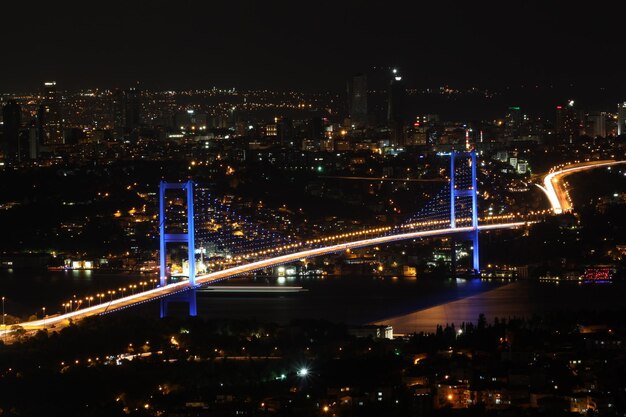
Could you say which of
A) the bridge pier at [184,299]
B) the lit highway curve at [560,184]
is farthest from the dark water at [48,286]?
the lit highway curve at [560,184]

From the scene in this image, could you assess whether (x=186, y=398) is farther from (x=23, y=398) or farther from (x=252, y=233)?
(x=252, y=233)

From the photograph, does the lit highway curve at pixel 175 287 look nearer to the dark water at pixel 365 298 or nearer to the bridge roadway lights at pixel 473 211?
the dark water at pixel 365 298

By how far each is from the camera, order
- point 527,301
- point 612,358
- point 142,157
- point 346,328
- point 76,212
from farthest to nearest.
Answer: point 142,157
point 76,212
point 527,301
point 346,328
point 612,358

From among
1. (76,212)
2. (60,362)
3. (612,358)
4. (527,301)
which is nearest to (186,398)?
(60,362)

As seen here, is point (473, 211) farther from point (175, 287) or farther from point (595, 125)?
point (595, 125)

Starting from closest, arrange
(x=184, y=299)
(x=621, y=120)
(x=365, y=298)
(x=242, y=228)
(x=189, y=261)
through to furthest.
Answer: (x=184, y=299)
(x=189, y=261)
(x=365, y=298)
(x=242, y=228)
(x=621, y=120)

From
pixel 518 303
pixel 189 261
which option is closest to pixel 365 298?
pixel 518 303
